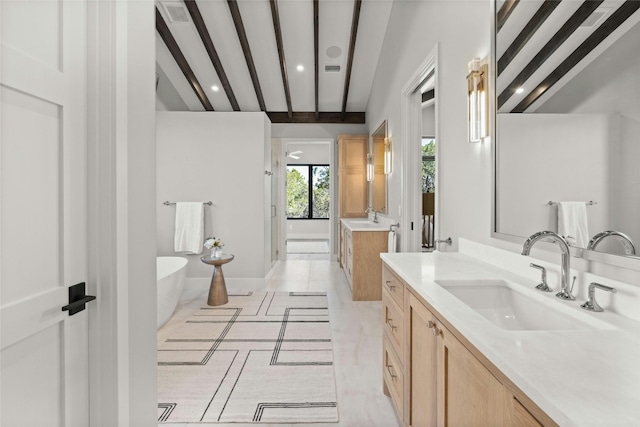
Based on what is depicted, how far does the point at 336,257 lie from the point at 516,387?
5.80 meters

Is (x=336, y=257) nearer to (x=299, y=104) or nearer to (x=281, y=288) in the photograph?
(x=281, y=288)

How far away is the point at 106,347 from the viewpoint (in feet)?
3.50

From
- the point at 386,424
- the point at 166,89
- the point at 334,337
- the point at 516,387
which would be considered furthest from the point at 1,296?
the point at 166,89

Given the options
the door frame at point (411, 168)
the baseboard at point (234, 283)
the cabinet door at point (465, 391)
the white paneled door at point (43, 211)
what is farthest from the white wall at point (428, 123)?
the white paneled door at point (43, 211)

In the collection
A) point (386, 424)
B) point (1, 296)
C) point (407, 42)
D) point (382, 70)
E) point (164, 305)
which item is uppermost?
point (382, 70)

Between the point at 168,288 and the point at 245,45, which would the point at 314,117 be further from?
the point at 168,288

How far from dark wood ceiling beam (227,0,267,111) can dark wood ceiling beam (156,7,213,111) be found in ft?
2.89

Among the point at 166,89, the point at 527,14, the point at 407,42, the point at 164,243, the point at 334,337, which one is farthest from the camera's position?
the point at 166,89

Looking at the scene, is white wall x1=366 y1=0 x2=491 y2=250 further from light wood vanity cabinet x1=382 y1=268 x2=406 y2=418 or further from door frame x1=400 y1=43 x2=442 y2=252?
light wood vanity cabinet x1=382 y1=268 x2=406 y2=418

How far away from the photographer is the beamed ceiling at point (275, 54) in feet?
13.2

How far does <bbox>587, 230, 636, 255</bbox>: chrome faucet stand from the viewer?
3.17 feet

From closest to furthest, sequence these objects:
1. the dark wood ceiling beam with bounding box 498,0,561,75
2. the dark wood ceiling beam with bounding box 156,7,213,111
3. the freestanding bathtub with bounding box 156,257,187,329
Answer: the dark wood ceiling beam with bounding box 498,0,561,75 → the freestanding bathtub with bounding box 156,257,187,329 → the dark wood ceiling beam with bounding box 156,7,213,111

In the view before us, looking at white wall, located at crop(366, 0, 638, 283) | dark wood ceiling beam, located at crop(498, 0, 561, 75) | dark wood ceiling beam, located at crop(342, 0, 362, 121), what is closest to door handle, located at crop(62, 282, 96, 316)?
white wall, located at crop(366, 0, 638, 283)

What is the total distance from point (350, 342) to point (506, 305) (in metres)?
1.67
